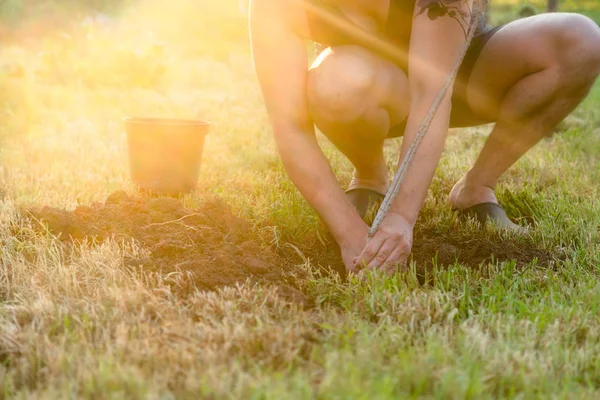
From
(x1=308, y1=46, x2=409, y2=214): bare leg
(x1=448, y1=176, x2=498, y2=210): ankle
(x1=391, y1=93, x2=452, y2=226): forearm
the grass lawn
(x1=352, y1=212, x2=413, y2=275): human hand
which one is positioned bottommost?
the grass lawn

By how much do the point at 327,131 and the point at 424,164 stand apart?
1.92 ft

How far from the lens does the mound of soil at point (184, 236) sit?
1853 mm

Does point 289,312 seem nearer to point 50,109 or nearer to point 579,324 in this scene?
point 579,324

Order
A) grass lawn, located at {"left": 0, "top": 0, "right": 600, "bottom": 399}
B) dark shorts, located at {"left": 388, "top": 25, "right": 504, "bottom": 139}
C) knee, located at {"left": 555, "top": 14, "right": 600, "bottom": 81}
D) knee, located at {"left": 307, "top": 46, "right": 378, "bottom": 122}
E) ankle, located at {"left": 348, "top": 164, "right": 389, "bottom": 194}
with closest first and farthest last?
grass lawn, located at {"left": 0, "top": 0, "right": 600, "bottom": 399}, knee, located at {"left": 307, "top": 46, "right": 378, "bottom": 122}, knee, located at {"left": 555, "top": 14, "right": 600, "bottom": 81}, dark shorts, located at {"left": 388, "top": 25, "right": 504, "bottom": 139}, ankle, located at {"left": 348, "top": 164, "right": 389, "bottom": 194}

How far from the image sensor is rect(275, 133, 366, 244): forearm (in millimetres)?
2002

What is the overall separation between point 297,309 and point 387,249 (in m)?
0.37

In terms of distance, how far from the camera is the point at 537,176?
3.09 m

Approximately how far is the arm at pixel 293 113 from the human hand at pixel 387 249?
145 mm

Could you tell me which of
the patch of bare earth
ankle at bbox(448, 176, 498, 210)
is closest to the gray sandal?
ankle at bbox(448, 176, 498, 210)

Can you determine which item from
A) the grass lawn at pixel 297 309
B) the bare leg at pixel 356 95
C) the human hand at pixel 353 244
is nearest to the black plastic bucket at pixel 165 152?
the grass lawn at pixel 297 309

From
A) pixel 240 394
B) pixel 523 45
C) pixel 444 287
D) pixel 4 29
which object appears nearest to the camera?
pixel 240 394

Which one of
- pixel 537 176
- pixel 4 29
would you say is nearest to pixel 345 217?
pixel 537 176

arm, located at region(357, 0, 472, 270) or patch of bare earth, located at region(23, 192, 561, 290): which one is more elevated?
arm, located at region(357, 0, 472, 270)

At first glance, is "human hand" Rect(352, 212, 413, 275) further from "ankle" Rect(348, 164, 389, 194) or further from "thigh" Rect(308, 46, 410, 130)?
"ankle" Rect(348, 164, 389, 194)
